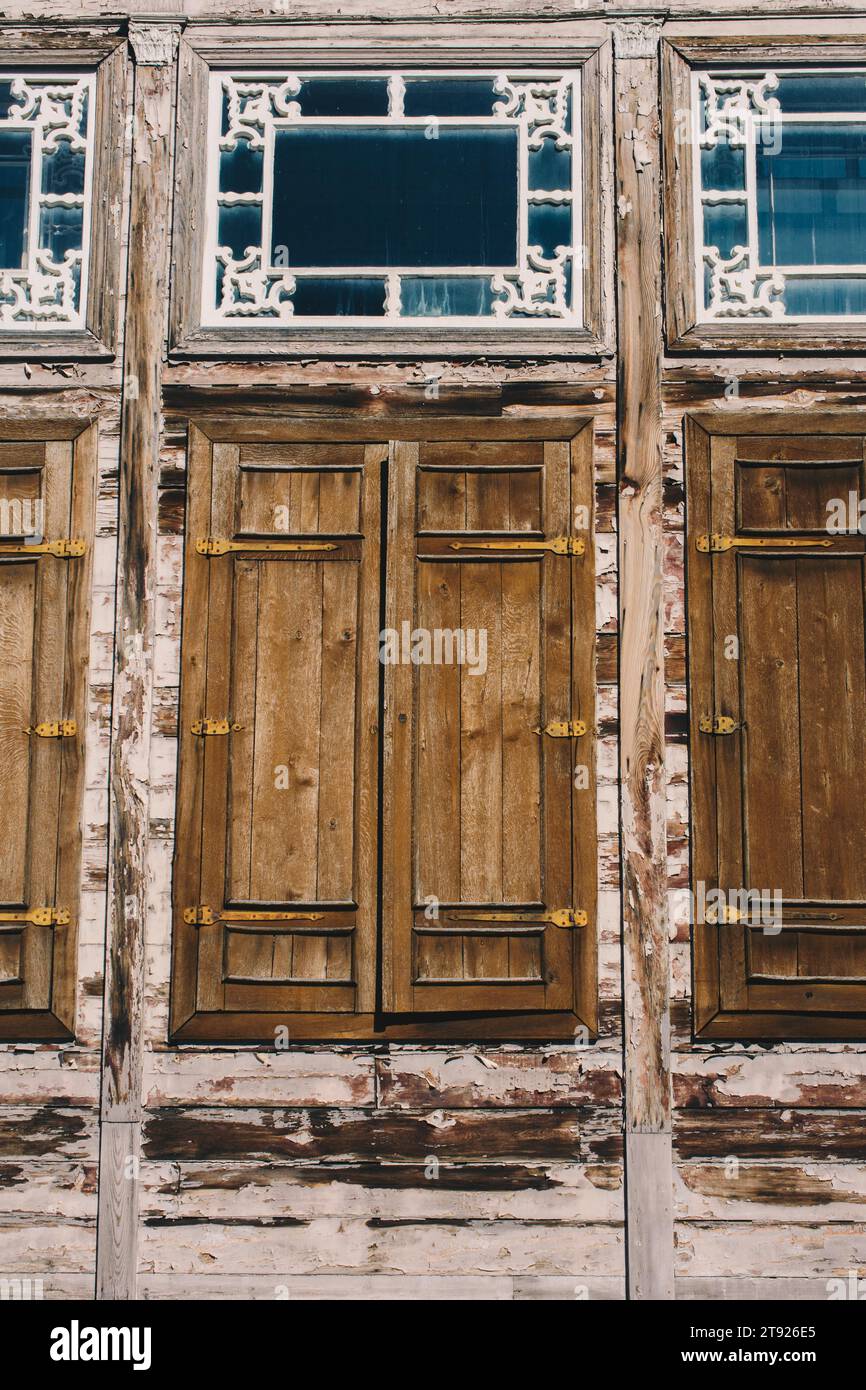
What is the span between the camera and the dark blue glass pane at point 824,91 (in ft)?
18.2

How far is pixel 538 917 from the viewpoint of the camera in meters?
5.06

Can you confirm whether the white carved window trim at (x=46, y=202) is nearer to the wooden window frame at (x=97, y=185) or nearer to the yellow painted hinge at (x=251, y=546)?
the wooden window frame at (x=97, y=185)

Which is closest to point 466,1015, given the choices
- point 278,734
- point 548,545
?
point 278,734

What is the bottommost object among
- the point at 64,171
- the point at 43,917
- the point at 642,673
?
the point at 43,917

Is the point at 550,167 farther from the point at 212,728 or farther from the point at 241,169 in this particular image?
the point at 212,728

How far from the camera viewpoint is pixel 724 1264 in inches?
195

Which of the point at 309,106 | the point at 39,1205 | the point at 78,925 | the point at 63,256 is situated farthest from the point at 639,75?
the point at 39,1205


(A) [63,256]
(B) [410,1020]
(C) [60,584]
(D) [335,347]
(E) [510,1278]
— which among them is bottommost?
(E) [510,1278]

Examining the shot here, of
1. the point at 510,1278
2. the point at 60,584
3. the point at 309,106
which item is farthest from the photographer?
the point at 309,106

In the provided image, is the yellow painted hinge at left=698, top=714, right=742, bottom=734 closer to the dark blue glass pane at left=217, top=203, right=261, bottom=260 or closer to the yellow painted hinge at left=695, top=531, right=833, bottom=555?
the yellow painted hinge at left=695, top=531, right=833, bottom=555

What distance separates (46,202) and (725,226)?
2938 millimetres

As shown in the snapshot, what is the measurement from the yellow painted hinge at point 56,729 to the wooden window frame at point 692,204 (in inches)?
116

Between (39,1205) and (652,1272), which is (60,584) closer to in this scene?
(39,1205)

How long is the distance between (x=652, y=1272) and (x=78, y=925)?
8.65 ft
